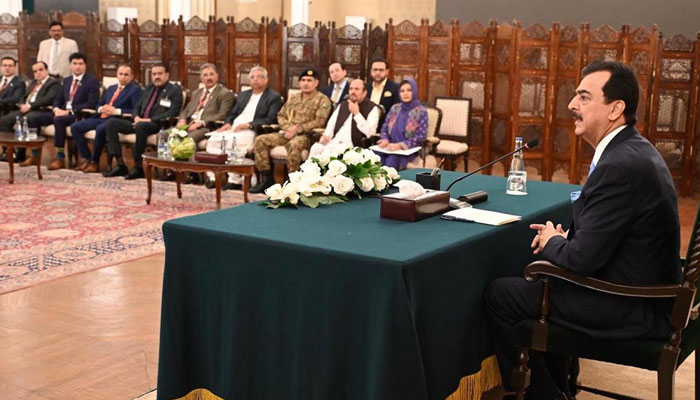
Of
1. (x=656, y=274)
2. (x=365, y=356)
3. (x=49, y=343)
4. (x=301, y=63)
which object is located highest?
(x=301, y=63)

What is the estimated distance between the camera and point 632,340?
9.39 feet

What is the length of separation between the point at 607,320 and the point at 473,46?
23.0ft

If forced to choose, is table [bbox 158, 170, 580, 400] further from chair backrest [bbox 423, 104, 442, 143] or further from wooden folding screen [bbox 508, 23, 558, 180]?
wooden folding screen [bbox 508, 23, 558, 180]

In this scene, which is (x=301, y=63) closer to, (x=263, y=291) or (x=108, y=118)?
(x=108, y=118)

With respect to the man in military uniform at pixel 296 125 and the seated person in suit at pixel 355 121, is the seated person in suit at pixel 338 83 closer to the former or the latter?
the man in military uniform at pixel 296 125

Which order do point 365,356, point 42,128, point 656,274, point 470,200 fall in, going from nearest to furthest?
1. point 365,356
2. point 656,274
3. point 470,200
4. point 42,128

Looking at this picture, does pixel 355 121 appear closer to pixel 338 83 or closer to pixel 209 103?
pixel 338 83

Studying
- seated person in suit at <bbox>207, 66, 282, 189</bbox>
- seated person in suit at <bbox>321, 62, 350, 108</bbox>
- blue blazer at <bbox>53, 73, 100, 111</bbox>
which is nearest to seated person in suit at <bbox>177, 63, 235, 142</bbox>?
seated person in suit at <bbox>207, 66, 282, 189</bbox>

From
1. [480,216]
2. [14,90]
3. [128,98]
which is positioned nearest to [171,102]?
[128,98]

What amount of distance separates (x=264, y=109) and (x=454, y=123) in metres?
2.12

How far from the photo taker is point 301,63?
1040cm

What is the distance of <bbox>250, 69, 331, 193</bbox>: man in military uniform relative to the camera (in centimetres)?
891

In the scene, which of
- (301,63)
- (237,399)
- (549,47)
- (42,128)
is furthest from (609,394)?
(42,128)

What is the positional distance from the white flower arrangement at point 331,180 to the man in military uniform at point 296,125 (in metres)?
5.01
